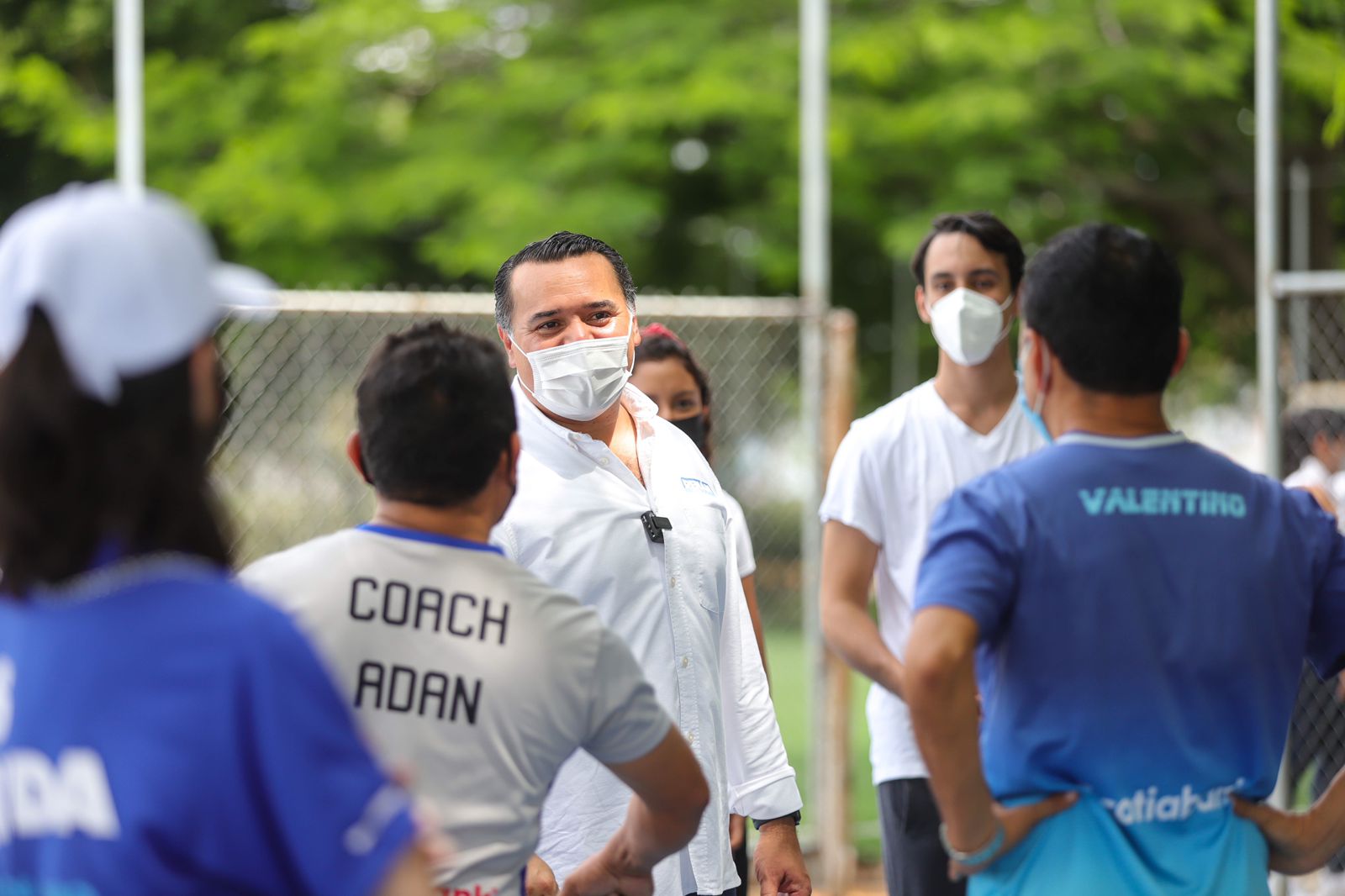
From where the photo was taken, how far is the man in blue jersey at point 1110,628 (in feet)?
7.14

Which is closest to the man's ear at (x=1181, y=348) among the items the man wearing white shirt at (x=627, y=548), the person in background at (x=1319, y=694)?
the man wearing white shirt at (x=627, y=548)

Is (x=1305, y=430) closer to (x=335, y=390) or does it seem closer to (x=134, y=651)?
(x=335, y=390)

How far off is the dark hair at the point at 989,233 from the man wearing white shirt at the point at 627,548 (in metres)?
1.14

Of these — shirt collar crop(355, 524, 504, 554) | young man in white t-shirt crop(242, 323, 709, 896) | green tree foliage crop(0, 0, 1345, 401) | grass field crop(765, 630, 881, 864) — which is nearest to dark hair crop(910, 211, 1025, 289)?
young man in white t-shirt crop(242, 323, 709, 896)

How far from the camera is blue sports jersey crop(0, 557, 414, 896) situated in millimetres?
1469

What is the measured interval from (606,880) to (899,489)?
63.6 inches

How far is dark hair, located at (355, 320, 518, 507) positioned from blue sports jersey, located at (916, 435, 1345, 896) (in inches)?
26.2

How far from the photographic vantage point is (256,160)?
14586mm

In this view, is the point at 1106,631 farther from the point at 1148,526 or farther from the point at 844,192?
the point at 844,192

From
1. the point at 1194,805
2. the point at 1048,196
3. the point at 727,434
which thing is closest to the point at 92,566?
the point at 1194,805

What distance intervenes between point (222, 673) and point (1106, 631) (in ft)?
4.13

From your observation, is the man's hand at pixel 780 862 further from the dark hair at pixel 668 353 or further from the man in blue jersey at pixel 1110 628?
the dark hair at pixel 668 353

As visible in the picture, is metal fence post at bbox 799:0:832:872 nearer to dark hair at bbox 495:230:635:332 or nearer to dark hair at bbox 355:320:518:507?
dark hair at bbox 495:230:635:332

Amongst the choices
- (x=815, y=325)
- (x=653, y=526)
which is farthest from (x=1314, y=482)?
(x=653, y=526)
